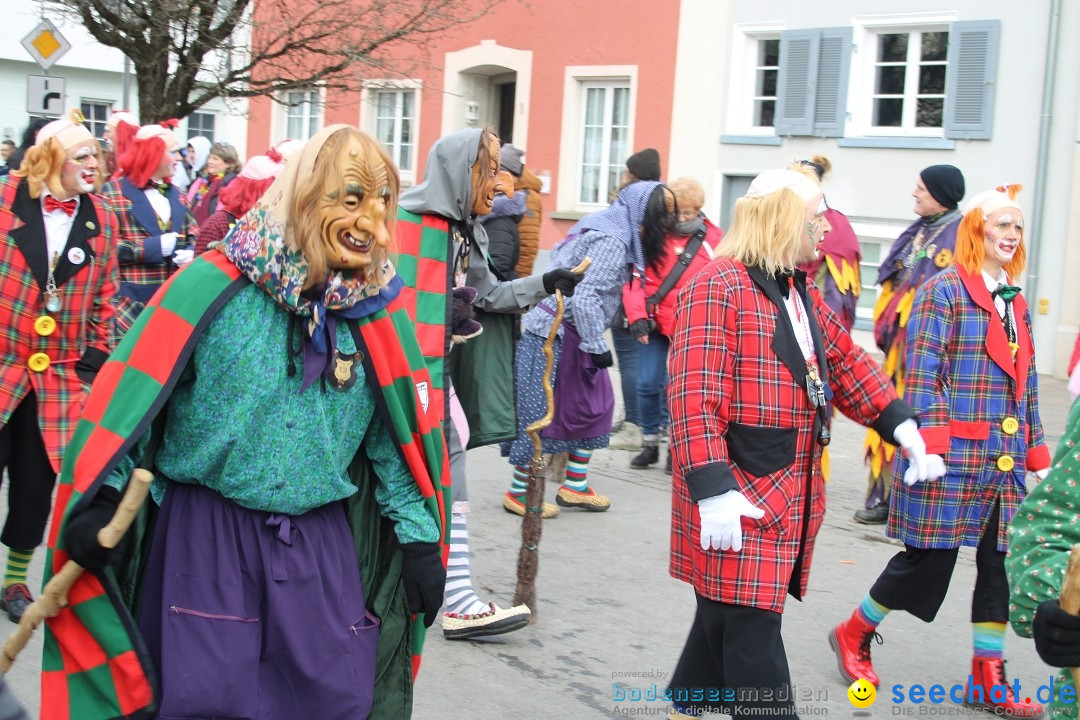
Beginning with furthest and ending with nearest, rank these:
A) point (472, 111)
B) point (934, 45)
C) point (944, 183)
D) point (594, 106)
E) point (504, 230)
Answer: point (472, 111) < point (594, 106) < point (934, 45) < point (944, 183) < point (504, 230)

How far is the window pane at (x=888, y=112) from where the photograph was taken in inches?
604

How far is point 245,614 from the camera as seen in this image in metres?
2.82

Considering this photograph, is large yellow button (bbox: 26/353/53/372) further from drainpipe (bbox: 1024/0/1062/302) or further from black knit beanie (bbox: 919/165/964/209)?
drainpipe (bbox: 1024/0/1062/302)

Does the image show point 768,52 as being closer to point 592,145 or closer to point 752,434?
point 592,145

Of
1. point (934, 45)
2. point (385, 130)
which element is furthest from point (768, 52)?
point (385, 130)

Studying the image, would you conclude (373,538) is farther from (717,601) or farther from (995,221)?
(995,221)

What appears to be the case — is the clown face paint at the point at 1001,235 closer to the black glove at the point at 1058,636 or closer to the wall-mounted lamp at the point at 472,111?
the black glove at the point at 1058,636

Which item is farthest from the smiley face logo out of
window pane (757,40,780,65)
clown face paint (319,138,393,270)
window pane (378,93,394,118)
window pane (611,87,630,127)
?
window pane (378,93,394,118)

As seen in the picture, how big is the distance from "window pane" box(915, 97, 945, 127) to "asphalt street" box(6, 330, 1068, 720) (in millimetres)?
8576

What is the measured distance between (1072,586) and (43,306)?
3.93 m

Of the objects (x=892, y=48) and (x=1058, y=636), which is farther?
(x=892, y=48)

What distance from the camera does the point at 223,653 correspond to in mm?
2781

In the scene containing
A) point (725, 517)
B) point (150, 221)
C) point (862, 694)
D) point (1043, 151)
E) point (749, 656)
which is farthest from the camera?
point (1043, 151)

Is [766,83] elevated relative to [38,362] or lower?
elevated
